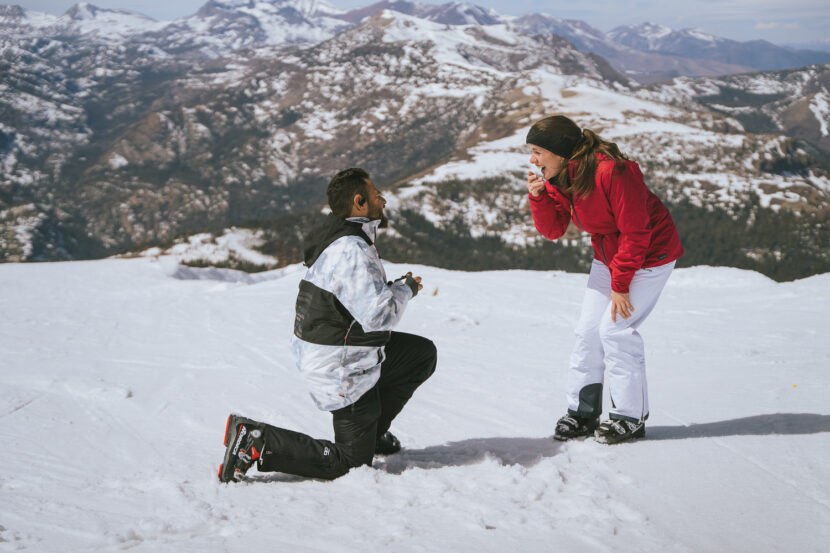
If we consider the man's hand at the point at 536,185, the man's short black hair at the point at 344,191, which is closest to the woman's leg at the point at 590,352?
the man's hand at the point at 536,185

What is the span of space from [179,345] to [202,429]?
4408mm

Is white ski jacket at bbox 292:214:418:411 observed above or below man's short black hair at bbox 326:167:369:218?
below

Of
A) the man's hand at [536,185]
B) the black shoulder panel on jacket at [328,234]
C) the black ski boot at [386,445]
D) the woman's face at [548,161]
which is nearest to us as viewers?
the black shoulder panel on jacket at [328,234]

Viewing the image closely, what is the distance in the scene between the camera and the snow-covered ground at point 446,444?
335 cm

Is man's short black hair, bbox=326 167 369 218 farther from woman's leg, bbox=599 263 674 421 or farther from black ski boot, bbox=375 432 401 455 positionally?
woman's leg, bbox=599 263 674 421

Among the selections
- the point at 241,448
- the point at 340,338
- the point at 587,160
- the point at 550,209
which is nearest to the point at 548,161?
the point at 587,160

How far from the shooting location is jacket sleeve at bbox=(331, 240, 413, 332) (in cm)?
391

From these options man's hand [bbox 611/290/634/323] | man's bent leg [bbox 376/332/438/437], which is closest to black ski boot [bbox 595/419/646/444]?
man's hand [bbox 611/290/634/323]

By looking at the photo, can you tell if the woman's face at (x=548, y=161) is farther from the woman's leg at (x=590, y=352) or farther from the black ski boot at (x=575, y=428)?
the black ski boot at (x=575, y=428)

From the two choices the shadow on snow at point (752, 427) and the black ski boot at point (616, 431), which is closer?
Answer: the black ski boot at point (616, 431)

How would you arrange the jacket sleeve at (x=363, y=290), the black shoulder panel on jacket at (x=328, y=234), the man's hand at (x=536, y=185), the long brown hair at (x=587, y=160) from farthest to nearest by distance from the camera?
the man's hand at (x=536, y=185)
the long brown hair at (x=587, y=160)
the black shoulder panel on jacket at (x=328, y=234)
the jacket sleeve at (x=363, y=290)

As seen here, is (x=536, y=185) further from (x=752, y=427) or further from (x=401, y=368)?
(x=752, y=427)

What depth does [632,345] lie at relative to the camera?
15.1 feet

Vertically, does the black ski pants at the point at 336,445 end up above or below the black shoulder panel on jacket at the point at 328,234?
below
